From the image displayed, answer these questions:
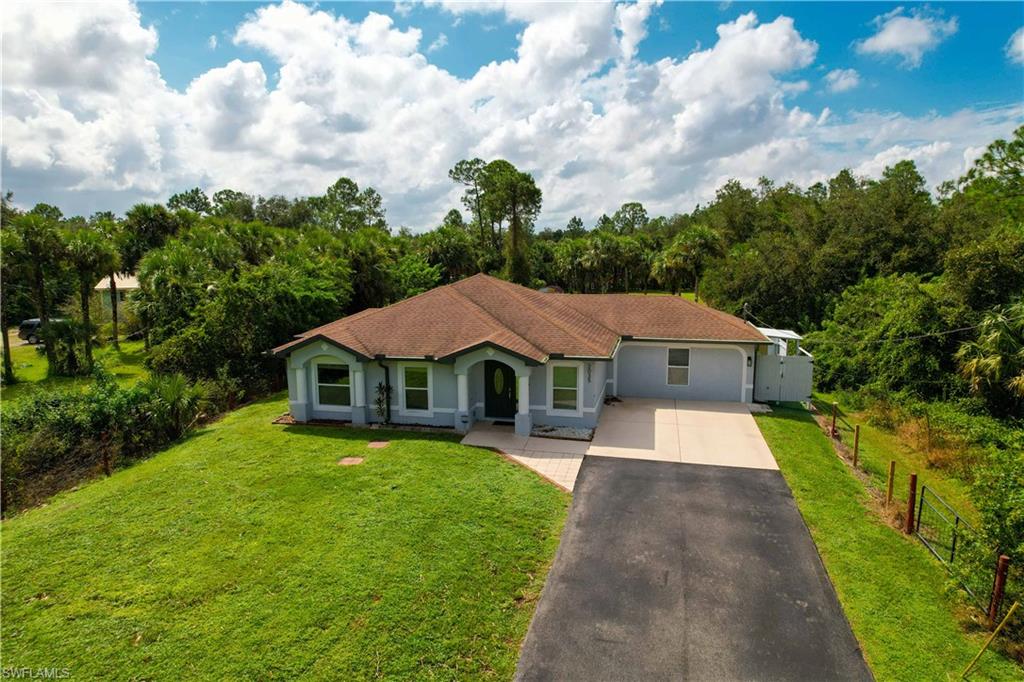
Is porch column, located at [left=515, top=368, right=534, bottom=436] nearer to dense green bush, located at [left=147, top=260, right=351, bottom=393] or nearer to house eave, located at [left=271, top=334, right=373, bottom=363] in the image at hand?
house eave, located at [left=271, top=334, right=373, bottom=363]

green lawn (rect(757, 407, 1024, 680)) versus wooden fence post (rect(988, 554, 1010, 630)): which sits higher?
wooden fence post (rect(988, 554, 1010, 630))

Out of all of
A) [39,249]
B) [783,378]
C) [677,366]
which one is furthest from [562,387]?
[39,249]

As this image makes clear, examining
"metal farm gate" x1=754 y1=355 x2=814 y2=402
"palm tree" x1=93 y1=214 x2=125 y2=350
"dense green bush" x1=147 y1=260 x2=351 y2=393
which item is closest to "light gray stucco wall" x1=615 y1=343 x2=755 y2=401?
"metal farm gate" x1=754 y1=355 x2=814 y2=402

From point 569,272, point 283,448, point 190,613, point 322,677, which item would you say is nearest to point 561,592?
point 322,677

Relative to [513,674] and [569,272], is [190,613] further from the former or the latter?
[569,272]

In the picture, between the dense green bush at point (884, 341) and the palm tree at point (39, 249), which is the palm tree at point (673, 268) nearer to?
the dense green bush at point (884, 341)

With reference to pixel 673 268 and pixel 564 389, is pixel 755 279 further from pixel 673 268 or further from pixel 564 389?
pixel 564 389

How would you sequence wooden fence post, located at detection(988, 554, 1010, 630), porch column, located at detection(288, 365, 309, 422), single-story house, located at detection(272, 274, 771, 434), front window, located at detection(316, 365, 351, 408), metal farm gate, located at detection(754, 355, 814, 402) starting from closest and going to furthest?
wooden fence post, located at detection(988, 554, 1010, 630) → single-story house, located at detection(272, 274, 771, 434) → porch column, located at detection(288, 365, 309, 422) → front window, located at detection(316, 365, 351, 408) → metal farm gate, located at detection(754, 355, 814, 402)
